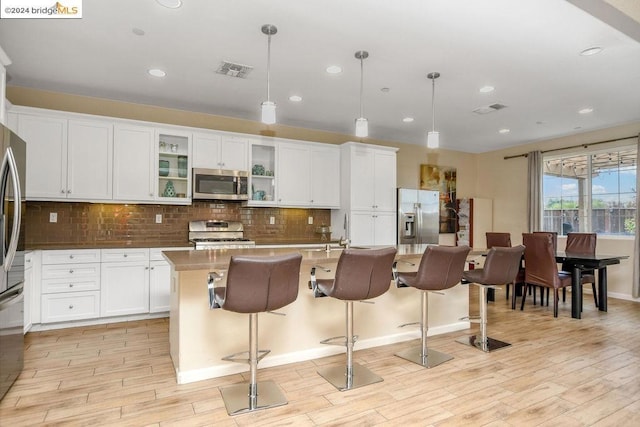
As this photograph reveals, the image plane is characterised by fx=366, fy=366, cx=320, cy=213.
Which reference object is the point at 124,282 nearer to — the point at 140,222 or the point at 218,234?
the point at 140,222

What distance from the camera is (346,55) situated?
11.4 ft

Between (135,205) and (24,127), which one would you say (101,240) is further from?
(24,127)

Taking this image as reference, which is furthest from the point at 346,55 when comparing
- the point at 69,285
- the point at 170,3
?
the point at 69,285

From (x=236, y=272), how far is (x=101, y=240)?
3441mm

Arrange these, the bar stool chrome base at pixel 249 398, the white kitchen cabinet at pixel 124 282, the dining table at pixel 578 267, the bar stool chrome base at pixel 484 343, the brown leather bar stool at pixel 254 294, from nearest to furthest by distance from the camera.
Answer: the brown leather bar stool at pixel 254 294 < the bar stool chrome base at pixel 249 398 < the bar stool chrome base at pixel 484 343 < the white kitchen cabinet at pixel 124 282 < the dining table at pixel 578 267

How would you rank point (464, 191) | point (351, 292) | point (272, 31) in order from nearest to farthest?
point (351, 292) < point (272, 31) < point (464, 191)

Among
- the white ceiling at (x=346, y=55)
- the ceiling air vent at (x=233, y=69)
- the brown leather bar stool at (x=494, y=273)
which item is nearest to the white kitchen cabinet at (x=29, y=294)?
the white ceiling at (x=346, y=55)

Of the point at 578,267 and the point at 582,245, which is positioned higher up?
the point at 582,245

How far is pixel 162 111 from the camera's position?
16.7 feet

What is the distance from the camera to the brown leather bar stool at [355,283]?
2568mm

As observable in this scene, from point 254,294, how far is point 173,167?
330cm

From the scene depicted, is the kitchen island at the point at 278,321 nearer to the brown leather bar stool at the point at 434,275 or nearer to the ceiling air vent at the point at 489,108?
the brown leather bar stool at the point at 434,275

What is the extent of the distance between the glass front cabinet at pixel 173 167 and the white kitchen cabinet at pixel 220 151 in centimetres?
13

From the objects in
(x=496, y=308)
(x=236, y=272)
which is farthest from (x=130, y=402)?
(x=496, y=308)
